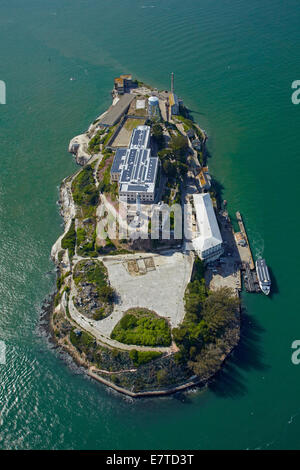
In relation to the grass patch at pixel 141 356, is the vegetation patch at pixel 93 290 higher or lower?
higher

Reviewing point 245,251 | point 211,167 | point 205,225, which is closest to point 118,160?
→ point 211,167

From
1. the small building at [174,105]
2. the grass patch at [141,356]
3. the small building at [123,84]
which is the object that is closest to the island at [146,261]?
the grass patch at [141,356]

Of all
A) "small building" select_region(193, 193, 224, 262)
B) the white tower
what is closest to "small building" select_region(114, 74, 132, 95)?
the white tower

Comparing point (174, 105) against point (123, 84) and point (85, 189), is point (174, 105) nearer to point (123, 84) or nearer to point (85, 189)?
point (123, 84)

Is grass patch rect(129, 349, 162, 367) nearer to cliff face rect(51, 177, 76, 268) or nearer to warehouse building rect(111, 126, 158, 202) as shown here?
cliff face rect(51, 177, 76, 268)

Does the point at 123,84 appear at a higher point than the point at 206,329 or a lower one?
higher

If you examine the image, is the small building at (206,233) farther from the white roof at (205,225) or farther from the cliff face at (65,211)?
the cliff face at (65,211)

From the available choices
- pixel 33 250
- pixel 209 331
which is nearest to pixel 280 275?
pixel 209 331
